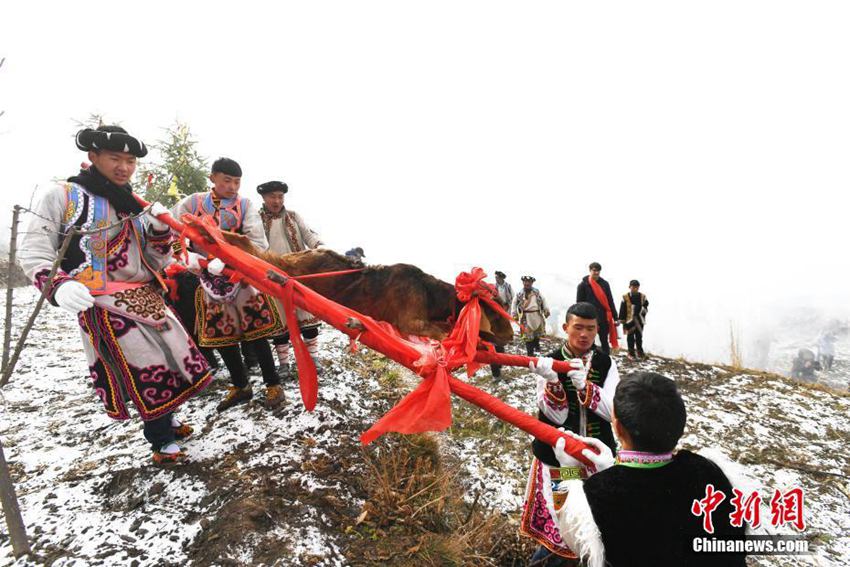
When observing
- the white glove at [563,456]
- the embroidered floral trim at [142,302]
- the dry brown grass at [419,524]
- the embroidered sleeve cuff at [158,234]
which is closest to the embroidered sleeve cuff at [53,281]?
the embroidered floral trim at [142,302]

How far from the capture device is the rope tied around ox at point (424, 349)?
1.79 m

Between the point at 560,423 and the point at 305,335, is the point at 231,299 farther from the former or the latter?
the point at 560,423

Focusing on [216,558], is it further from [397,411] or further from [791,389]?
[791,389]

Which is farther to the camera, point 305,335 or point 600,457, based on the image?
point 305,335

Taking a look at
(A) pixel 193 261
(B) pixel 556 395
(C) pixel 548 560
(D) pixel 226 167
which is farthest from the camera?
(D) pixel 226 167

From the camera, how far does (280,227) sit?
4.49 metres

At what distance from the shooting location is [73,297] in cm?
231

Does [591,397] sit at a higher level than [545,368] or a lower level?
lower

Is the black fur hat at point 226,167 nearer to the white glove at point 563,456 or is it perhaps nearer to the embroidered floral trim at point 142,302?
the embroidered floral trim at point 142,302

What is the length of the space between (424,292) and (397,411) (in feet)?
2.35

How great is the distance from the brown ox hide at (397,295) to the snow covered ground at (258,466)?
1.72 meters

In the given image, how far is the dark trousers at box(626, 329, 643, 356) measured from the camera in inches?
342

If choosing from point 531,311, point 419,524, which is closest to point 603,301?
point 531,311

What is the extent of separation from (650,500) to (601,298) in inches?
282
